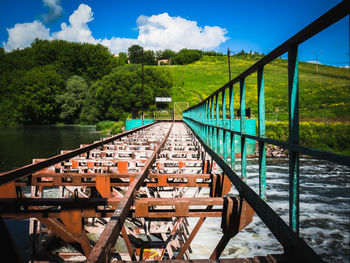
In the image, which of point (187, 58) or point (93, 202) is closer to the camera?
point (93, 202)

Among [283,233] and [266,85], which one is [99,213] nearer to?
[283,233]

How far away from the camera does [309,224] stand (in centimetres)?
1109

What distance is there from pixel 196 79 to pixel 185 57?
4658cm

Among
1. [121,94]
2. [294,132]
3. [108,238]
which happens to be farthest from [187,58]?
[108,238]

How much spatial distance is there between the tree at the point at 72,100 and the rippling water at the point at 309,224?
48498 mm

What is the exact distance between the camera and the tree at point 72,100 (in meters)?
58.1

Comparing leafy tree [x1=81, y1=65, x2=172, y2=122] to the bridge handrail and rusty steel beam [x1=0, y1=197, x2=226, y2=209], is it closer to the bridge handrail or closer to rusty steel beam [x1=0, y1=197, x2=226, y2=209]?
rusty steel beam [x1=0, y1=197, x2=226, y2=209]

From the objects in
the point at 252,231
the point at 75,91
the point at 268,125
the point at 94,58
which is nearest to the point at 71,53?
the point at 94,58

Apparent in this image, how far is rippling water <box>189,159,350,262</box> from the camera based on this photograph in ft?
30.4

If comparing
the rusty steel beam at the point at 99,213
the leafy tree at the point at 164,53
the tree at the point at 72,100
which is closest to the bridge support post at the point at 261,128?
the rusty steel beam at the point at 99,213

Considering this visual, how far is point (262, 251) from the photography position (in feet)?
30.5

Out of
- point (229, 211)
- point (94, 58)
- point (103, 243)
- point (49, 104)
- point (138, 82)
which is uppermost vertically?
point (94, 58)

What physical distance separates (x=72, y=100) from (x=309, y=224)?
181 feet

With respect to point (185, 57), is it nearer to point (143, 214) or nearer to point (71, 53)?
point (71, 53)
